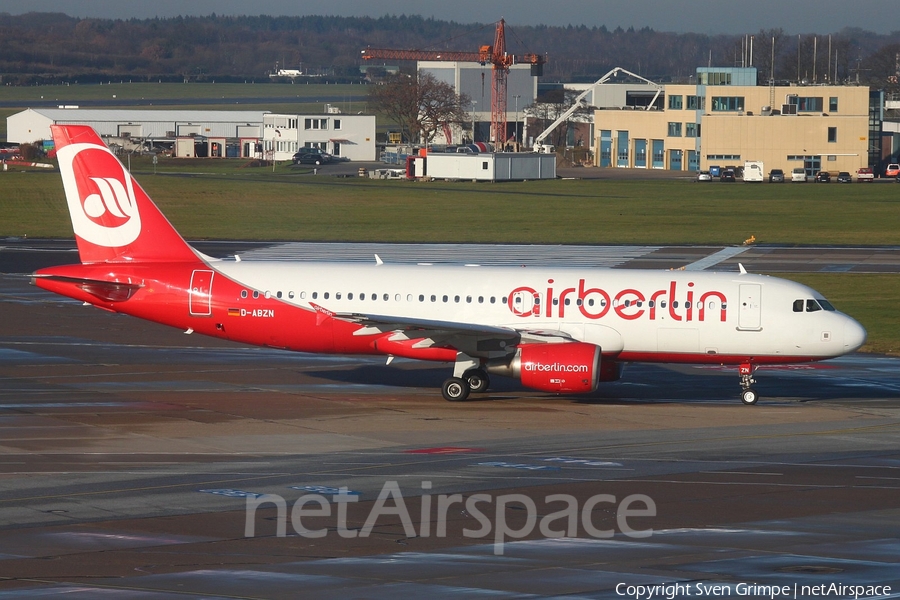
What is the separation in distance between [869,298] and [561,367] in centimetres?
2839

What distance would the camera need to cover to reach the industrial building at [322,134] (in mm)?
191875

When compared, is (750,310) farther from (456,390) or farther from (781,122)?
(781,122)

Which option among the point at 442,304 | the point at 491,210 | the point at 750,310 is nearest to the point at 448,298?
the point at 442,304

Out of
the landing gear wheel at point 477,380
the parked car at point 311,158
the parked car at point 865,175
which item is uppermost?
the parked car at point 311,158

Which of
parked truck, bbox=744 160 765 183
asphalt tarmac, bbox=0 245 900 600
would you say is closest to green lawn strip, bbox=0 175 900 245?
parked truck, bbox=744 160 765 183

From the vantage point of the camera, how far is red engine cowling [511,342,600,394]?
110 feet

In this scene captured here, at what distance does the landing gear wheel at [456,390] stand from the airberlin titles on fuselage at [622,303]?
2.66 m

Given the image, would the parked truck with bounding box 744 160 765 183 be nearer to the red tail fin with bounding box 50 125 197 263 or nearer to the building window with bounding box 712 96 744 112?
the building window with bounding box 712 96 744 112

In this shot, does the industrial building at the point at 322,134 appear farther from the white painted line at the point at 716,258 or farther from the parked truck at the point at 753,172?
the white painted line at the point at 716,258

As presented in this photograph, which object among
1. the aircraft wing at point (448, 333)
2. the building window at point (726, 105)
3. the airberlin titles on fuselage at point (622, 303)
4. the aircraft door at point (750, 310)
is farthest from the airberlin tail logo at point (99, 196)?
the building window at point (726, 105)

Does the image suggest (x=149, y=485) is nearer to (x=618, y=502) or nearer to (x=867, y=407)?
(x=618, y=502)

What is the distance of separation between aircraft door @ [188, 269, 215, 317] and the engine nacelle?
385 inches

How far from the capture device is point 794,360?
1426 inches

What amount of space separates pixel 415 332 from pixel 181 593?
19.0 metres
